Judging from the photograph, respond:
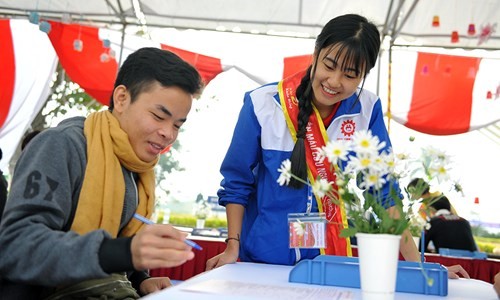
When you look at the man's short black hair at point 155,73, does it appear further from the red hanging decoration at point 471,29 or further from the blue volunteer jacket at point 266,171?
the red hanging decoration at point 471,29

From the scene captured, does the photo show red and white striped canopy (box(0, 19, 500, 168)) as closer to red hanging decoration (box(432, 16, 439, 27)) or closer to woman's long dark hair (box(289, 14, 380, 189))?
red hanging decoration (box(432, 16, 439, 27))

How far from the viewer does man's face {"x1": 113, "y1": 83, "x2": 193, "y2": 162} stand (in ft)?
4.12

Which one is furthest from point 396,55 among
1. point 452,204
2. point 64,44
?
point 64,44

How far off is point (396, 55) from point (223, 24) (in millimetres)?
1582

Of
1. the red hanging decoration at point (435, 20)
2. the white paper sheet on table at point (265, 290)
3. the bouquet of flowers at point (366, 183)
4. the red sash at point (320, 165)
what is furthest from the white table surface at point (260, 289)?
the red hanging decoration at point (435, 20)

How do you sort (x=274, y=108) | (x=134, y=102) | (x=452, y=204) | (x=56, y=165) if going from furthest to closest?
1. (x=452, y=204)
2. (x=274, y=108)
3. (x=134, y=102)
4. (x=56, y=165)

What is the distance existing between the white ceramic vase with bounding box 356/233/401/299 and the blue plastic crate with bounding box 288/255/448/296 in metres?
0.24

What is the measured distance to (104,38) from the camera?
555 centimetres

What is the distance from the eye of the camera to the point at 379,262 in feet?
3.01

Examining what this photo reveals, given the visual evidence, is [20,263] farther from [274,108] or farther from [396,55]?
[396,55]

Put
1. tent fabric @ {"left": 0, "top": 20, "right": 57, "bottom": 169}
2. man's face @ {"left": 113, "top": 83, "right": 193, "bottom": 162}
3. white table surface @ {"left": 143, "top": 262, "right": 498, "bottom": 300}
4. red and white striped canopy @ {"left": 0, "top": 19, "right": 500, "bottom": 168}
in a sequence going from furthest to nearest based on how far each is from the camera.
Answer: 1. tent fabric @ {"left": 0, "top": 20, "right": 57, "bottom": 169}
2. red and white striped canopy @ {"left": 0, "top": 19, "right": 500, "bottom": 168}
3. man's face @ {"left": 113, "top": 83, "right": 193, "bottom": 162}
4. white table surface @ {"left": 143, "top": 262, "right": 498, "bottom": 300}

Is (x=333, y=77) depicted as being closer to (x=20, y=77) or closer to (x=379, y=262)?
(x=379, y=262)

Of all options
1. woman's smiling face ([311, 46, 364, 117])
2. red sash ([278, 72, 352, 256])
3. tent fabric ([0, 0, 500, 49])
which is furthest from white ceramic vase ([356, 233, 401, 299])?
tent fabric ([0, 0, 500, 49])

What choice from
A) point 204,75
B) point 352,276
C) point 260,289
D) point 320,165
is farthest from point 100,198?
point 204,75
